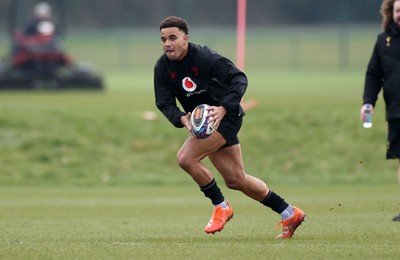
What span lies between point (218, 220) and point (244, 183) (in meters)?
0.41

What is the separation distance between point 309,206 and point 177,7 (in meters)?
26.3

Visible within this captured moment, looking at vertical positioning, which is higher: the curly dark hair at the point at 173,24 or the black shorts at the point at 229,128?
the curly dark hair at the point at 173,24

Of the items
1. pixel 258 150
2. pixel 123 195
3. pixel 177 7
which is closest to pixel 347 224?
pixel 123 195

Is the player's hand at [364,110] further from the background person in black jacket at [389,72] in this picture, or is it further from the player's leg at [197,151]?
the player's leg at [197,151]

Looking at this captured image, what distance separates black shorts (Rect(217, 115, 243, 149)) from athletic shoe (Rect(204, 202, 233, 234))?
59 cm

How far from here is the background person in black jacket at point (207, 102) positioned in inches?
375

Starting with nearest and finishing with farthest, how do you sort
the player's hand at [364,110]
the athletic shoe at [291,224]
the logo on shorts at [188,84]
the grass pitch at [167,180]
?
the grass pitch at [167,180] < the logo on shorts at [188,84] < the athletic shoe at [291,224] < the player's hand at [364,110]

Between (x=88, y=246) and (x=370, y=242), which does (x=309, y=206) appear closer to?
(x=370, y=242)

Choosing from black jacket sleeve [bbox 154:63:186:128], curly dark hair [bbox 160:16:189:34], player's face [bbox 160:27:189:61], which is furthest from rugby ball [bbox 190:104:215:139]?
curly dark hair [bbox 160:16:189:34]

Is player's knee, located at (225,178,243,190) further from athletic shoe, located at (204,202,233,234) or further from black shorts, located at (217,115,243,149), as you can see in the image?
black shorts, located at (217,115,243,149)

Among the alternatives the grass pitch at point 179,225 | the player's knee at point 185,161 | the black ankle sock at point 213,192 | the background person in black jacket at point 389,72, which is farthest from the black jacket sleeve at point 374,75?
the player's knee at point 185,161

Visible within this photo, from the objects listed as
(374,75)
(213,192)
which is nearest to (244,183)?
(213,192)

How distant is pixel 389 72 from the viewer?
11.3m

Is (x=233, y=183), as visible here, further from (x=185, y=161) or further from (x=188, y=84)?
(x=188, y=84)
